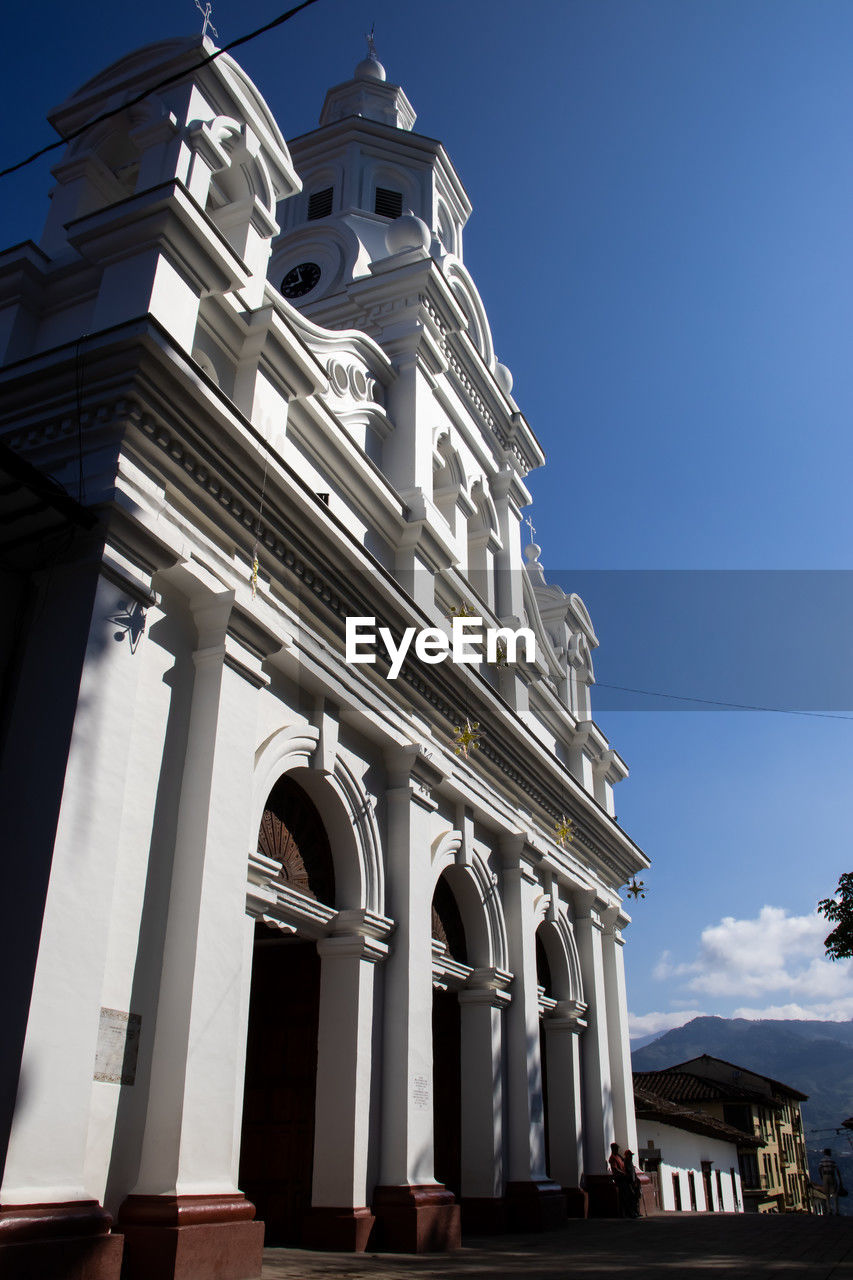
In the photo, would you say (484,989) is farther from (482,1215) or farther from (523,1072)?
(482,1215)

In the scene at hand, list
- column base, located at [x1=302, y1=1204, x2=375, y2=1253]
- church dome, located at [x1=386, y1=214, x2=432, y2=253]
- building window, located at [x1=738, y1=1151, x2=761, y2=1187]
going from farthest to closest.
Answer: building window, located at [x1=738, y1=1151, x2=761, y2=1187] < church dome, located at [x1=386, y1=214, x2=432, y2=253] < column base, located at [x1=302, y1=1204, x2=375, y2=1253]

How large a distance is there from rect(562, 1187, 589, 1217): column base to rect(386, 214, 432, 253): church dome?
15.2 meters

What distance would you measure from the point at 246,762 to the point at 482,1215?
7273 millimetres

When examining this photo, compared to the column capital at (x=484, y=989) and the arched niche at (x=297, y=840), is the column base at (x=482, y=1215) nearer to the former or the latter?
the column capital at (x=484, y=989)

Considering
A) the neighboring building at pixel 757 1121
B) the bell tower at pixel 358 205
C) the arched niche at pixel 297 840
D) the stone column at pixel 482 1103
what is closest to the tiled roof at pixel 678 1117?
the neighboring building at pixel 757 1121

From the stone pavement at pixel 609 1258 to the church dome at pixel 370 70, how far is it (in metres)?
23.6

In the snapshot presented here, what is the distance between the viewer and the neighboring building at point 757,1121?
3784 cm

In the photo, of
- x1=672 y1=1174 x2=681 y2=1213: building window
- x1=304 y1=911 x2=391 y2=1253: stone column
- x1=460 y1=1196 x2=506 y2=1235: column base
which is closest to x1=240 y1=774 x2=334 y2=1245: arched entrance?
x1=304 y1=911 x2=391 y2=1253: stone column

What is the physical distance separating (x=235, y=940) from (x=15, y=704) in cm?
248

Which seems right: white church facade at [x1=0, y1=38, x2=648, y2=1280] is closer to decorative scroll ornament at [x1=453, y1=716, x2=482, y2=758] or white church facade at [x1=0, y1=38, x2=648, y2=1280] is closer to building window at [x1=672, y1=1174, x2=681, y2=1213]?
decorative scroll ornament at [x1=453, y1=716, x2=482, y2=758]

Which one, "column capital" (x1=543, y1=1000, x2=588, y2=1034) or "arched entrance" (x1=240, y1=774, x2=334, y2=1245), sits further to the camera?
"column capital" (x1=543, y1=1000, x2=588, y2=1034)

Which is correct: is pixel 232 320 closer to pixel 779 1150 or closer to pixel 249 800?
pixel 249 800

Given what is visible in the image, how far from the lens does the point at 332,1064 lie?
958 centimetres

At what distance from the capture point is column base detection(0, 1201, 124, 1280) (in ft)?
17.2
